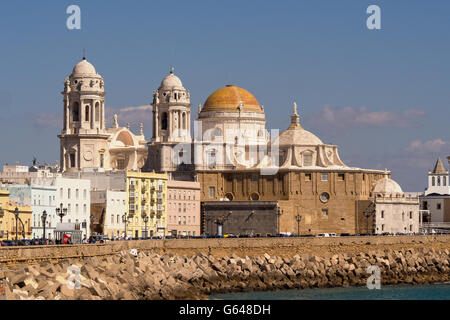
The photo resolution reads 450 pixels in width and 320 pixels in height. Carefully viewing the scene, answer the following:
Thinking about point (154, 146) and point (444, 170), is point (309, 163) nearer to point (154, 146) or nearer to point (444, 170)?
point (154, 146)

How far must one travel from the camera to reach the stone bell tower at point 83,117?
12775 centimetres

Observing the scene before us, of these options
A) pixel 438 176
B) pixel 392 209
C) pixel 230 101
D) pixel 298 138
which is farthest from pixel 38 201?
pixel 438 176

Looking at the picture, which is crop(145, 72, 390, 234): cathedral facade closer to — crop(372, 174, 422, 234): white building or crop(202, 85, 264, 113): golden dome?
crop(372, 174, 422, 234): white building

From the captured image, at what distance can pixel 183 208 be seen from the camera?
127 meters

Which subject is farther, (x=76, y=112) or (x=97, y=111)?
(x=76, y=112)

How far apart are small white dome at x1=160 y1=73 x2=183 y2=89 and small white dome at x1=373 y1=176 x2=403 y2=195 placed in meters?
23.8

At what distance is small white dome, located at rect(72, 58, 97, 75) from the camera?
128 metres

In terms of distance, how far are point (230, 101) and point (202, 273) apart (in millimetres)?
68596

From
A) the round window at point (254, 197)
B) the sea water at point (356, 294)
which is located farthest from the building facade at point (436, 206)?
the sea water at point (356, 294)

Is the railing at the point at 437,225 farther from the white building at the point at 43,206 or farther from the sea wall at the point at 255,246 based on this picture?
the white building at the point at 43,206

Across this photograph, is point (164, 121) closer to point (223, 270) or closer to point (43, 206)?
point (43, 206)

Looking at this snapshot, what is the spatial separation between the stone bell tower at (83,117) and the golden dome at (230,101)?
17638 millimetres
